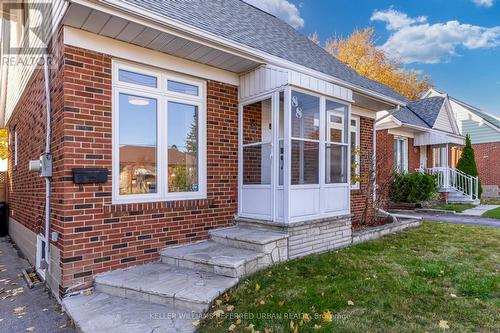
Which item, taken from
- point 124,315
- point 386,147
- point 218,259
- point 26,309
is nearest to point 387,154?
point 386,147

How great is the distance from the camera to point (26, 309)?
397cm

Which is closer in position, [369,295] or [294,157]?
[369,295]

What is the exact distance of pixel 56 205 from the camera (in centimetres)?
420

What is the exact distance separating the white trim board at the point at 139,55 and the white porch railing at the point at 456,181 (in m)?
12.8

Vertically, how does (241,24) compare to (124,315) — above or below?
above

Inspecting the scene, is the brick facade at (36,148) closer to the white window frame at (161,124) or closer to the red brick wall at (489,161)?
the white window frame at (161,124)

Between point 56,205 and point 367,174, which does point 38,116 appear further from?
point 367,174

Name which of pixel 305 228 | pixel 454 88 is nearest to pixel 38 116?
pixel 305 228

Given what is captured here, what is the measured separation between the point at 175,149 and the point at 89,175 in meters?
1.40

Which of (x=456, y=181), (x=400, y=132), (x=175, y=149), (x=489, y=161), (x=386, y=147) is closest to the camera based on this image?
(x=175, y=149)

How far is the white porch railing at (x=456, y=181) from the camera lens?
14.3m

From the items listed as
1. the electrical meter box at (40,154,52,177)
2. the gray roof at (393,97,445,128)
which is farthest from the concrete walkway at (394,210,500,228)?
the electrical meter box at (40,154,52,177)

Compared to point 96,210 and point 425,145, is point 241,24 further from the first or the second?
point 425,145

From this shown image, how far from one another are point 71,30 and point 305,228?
172 inches
